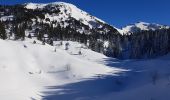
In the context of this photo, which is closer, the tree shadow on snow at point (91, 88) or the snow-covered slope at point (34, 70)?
the tree shadow on snow at point (91, 88)

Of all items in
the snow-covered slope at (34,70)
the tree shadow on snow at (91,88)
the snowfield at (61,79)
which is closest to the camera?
the snowfield at (61,79)

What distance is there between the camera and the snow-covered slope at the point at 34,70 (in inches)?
1683

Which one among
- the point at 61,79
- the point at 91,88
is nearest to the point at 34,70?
the point at 61,79

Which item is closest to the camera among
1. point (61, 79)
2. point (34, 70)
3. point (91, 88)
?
point (91, 88)

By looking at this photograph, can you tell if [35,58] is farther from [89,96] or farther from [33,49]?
[89,96]

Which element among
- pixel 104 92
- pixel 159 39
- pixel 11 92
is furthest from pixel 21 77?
pixel 159 39

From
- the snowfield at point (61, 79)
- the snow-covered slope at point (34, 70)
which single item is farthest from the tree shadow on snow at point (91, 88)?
the snow-covered slope at point (34, 70)

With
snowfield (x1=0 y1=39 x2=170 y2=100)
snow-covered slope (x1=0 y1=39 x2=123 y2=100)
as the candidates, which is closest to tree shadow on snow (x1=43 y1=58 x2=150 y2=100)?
snowfield (x1=0 y1=39 x2=170 y2=100)

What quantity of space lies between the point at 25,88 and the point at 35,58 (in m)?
16.9

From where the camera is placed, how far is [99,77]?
5428 cm

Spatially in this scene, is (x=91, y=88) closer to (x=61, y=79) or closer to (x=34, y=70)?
(x=61, y=79)

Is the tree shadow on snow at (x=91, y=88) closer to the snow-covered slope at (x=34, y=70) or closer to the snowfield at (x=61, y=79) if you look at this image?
the snowfield at (x=61, y=79)

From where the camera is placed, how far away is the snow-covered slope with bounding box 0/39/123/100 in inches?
1683

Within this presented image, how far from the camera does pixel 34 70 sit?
2152 inches
